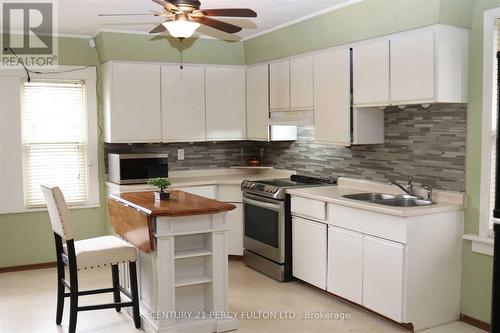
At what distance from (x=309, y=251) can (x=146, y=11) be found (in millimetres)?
2505

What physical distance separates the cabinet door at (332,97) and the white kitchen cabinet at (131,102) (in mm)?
1765

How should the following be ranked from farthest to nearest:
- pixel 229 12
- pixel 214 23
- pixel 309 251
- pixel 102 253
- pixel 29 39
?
pixel 29 39
pixel 309 251
pixel 102 253
pixel 214 23
pixel 229 12

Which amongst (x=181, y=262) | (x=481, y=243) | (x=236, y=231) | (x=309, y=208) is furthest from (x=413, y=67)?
(x=236, y=231)

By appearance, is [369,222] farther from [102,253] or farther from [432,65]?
[102,253]

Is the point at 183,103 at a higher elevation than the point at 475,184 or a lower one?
higher

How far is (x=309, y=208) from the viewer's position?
4.58 metres

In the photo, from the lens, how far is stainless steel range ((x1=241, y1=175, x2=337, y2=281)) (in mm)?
4871

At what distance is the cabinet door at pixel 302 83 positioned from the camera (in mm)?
5000

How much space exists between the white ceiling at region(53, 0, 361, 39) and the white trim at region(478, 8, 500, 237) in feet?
3.64

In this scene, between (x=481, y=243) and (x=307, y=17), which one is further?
(x=307, y=17)

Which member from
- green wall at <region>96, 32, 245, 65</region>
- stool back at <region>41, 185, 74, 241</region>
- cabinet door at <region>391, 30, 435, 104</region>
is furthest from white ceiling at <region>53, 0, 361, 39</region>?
stool back at <region>41, 185, 74, 241</region>

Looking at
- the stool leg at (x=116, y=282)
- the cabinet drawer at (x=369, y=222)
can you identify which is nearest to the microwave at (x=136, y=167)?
the stool leg at (x=116, y=282)

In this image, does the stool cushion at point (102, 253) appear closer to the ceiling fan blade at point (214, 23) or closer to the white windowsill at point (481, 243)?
the ceiling fan blade at point (214, 23)

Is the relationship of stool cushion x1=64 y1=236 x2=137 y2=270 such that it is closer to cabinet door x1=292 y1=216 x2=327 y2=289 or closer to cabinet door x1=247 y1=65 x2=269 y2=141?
cabinet door x1=292 y1=216 x2=327 y2=289
